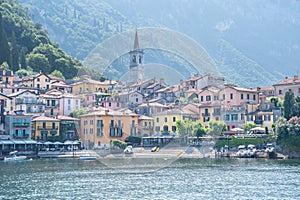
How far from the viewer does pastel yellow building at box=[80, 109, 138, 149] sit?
7394cm

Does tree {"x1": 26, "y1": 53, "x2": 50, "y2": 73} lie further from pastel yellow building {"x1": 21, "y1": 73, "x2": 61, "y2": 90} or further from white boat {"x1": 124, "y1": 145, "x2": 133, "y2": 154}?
white boat {"x1": 124, "y1": 145, "x2": 133, "y2": 154}

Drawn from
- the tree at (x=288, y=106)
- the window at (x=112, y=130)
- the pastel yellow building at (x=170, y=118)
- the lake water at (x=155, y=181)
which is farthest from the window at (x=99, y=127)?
the tree at (x=288, y=106)

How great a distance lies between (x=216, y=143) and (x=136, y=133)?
518 inches

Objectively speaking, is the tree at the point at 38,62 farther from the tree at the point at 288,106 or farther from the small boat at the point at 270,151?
the small boat at the point at 270,151

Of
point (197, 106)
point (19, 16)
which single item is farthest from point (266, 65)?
point (197, 106)

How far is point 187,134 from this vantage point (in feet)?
238

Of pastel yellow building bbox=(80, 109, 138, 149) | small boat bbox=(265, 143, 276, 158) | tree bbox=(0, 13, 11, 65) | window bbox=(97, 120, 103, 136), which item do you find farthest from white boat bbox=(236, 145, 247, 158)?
tree bbox=(0, 13, 11, 65)

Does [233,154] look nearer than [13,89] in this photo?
Yes

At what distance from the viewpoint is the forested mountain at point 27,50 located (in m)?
104

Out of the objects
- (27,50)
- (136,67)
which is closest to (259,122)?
(136,67)

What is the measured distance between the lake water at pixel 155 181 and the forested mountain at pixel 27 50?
50.8 m

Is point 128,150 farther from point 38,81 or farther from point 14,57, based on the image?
point 14,57

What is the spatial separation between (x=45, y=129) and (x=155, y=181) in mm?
37489

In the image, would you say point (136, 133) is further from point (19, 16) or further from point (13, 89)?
point (19, 16)
